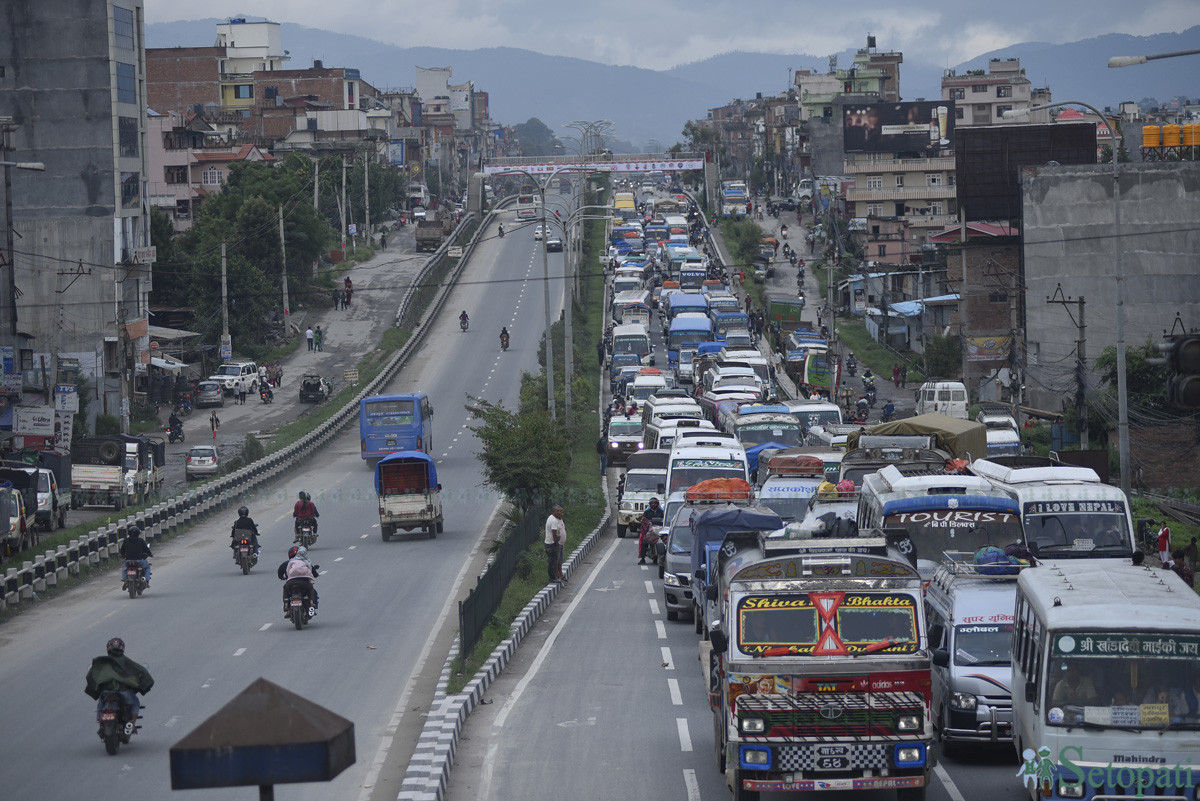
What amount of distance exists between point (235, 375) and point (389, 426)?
1989cm

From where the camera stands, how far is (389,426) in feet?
168

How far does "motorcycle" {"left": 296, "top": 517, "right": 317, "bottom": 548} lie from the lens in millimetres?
33906

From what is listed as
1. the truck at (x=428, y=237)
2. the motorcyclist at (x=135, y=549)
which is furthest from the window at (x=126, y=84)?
the truck at (x=428, y=237)

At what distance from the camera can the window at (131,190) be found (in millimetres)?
64000

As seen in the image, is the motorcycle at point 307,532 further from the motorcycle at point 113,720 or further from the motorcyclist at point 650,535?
the motorcycle at point 113,720

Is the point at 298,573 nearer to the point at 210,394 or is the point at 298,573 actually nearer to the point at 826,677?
the point at 826,677

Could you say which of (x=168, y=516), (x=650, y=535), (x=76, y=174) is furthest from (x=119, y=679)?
(x=76, y=174)

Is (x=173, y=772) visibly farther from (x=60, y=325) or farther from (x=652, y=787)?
(x=60, y=325)

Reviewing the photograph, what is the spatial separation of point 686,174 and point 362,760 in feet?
572

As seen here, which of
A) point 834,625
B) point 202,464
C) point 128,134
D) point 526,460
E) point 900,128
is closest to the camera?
point 834,625

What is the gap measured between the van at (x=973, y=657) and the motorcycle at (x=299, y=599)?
11.0 metres

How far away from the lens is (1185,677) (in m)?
11.2

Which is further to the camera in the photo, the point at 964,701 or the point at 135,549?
the point at 135,549

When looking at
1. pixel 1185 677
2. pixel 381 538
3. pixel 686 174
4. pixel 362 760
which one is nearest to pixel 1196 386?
pixel 1185 677
